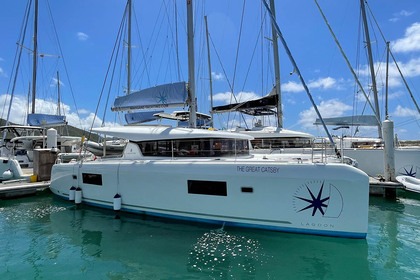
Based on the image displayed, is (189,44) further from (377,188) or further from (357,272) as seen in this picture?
(377,188)

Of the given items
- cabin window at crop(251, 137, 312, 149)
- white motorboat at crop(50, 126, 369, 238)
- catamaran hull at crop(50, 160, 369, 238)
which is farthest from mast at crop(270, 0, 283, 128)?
catamaran hull at crop(50, 160, 369, 238)

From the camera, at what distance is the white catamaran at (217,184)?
592cm

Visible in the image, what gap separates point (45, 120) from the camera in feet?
A: 67.7

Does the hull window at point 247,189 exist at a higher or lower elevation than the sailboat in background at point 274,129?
lower

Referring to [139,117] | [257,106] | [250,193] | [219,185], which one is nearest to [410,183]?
[257,106]

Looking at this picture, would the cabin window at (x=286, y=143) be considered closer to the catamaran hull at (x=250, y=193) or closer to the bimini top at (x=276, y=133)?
the bimini top at (x=276, y=133)

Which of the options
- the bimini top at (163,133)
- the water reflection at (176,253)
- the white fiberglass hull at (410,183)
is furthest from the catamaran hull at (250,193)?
the white fiberglass hull at (410,183)

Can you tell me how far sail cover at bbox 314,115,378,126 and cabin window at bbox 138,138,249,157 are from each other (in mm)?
11383

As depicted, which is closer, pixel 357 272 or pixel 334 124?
pixel 357 272

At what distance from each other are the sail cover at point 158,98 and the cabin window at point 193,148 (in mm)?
1844

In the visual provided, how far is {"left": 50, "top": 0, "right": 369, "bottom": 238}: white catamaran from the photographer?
592 centimetres

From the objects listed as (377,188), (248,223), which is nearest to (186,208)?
(248,223)

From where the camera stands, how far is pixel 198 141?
26.6 feet

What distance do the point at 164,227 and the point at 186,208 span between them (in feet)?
2.74
